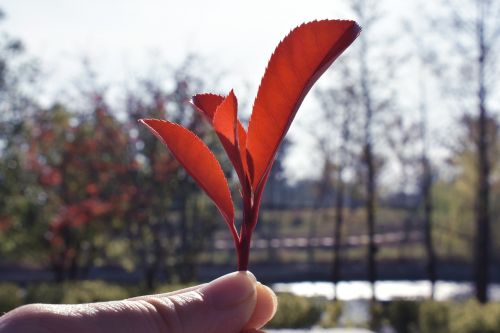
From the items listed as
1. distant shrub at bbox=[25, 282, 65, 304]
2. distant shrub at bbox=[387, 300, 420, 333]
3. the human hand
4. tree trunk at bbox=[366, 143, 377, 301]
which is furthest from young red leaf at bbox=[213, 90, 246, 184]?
tree trunk at bbox=[366, 143, 377, 301]

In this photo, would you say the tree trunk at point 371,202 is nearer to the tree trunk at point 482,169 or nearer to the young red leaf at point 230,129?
the tree trunk at point 482,169

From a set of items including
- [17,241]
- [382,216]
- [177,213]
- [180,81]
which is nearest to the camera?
[180,81]

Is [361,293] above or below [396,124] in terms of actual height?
below

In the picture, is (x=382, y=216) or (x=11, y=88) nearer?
(x=11, y=88)

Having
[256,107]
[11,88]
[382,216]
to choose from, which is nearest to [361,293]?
[11,88]

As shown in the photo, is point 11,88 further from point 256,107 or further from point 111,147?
point 256,107

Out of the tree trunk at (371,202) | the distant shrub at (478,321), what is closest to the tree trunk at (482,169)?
the tree trunk at (371,202)

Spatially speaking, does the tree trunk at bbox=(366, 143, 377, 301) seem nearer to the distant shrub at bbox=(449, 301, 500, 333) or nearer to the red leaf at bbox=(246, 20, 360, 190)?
the distant shrub at bbox=(449, 301, 500, 333)
